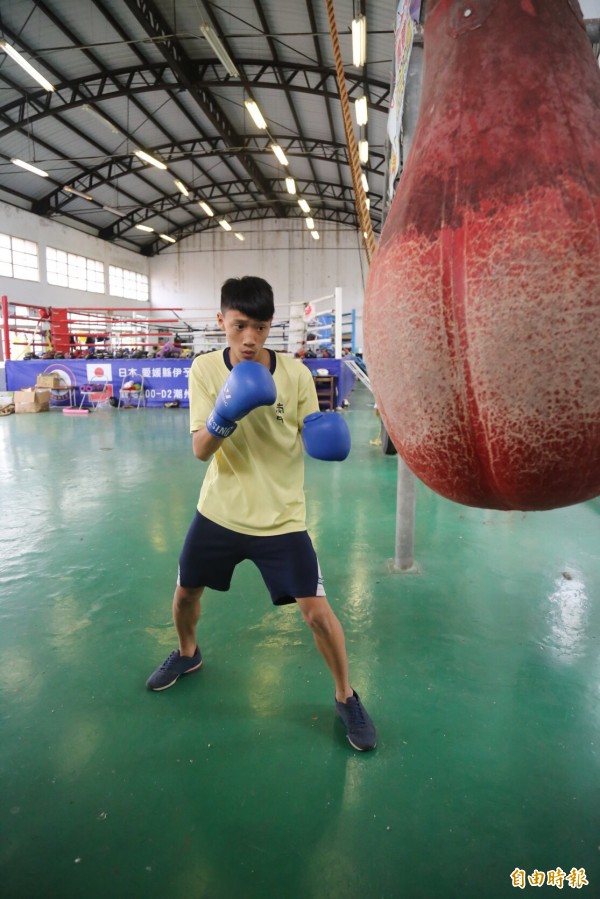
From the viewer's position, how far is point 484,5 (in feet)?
1.78

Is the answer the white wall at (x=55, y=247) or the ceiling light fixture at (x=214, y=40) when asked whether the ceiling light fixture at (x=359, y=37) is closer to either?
the ceiling light fixture at (x=214, y=40)

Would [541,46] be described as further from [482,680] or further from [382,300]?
[482,680]

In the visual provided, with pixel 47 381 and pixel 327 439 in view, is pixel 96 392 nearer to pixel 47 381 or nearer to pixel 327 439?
pixel 47 381

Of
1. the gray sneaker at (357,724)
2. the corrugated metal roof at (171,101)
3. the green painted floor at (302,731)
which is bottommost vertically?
the green painted floor at (302,731)

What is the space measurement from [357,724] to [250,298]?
4.37ft

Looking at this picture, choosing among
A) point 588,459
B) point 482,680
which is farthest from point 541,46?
point 482,680

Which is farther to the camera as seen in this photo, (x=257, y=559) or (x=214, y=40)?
(x=214, y=40)

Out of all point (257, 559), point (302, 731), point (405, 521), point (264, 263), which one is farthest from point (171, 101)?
point (302, 731)

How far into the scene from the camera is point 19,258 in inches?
599

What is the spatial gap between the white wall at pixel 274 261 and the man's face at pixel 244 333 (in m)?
20.3

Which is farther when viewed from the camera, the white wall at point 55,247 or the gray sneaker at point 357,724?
the white wall at point 55,247

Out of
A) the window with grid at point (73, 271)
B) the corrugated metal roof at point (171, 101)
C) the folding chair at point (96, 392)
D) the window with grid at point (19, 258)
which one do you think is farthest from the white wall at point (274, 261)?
the folding chair at point (96, 392)

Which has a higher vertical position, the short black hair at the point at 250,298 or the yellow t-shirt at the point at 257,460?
the short black hair at the point at 250,298

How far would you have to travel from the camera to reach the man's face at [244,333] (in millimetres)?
1435
